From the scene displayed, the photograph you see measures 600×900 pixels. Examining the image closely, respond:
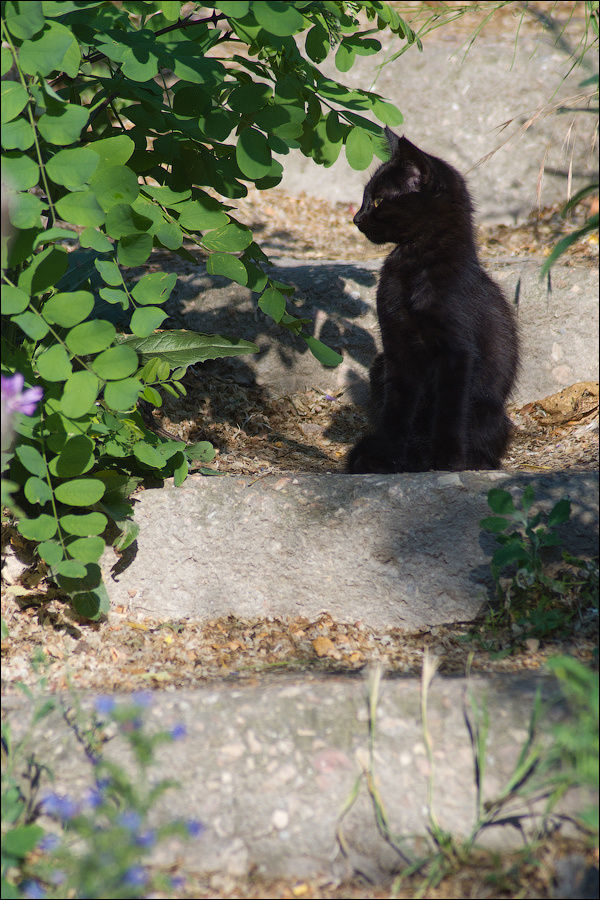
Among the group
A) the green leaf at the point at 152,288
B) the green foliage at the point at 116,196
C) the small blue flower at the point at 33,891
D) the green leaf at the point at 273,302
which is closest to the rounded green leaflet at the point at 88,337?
the green foliage at the point at 116,196

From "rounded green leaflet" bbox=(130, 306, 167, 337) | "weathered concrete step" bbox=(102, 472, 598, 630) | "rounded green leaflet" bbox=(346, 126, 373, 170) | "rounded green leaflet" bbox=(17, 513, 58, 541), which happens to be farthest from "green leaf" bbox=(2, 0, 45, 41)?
"weathered concrete step" bbox=(102, 472, 598, 630)

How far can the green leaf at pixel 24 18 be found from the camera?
184 cm

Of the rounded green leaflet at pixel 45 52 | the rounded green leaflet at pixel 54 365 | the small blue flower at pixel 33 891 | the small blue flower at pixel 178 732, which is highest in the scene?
the rounded green leaflet at pixel 45 52

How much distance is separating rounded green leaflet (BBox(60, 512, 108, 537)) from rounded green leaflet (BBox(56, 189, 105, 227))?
76 cm

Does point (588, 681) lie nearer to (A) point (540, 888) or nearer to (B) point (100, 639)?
(A) point (540, 888)

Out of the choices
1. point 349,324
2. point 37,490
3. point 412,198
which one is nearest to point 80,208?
point 37,490

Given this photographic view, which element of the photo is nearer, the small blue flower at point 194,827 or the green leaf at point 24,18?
the small blue flower at point 194,827

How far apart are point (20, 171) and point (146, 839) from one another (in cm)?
151

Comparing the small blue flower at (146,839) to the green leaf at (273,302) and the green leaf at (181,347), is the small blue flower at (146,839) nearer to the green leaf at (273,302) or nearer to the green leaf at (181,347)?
the green leaf at (181,347)

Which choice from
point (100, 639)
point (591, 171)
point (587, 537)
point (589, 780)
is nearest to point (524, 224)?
point (591, 171)

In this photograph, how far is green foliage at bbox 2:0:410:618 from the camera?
6.44 ft

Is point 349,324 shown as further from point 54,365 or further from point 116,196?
point 54,365

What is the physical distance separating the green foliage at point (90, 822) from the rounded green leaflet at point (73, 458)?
59 cm

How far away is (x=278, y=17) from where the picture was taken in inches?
76.2
